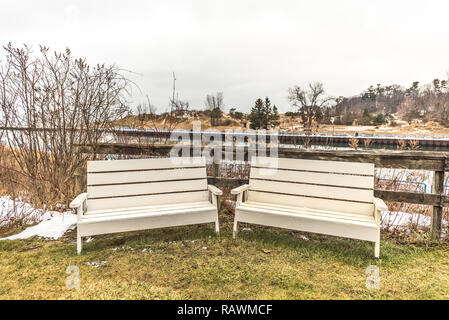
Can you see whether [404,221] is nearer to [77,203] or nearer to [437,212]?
[437,212]

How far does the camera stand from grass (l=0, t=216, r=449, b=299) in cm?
199

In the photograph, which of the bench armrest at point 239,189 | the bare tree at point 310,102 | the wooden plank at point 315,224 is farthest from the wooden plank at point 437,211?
the bare tree at point 310,102

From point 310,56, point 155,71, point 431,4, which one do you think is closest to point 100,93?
point 155,71

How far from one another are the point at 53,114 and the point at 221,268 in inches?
134

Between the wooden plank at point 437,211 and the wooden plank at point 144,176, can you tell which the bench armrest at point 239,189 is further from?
the wooden plank at point 437,211

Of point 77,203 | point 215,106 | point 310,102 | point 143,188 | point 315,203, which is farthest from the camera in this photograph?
point 310,102

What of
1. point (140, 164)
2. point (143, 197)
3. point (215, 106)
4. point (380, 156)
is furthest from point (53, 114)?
point (215, 106)

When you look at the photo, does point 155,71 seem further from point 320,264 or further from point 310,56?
point 310,56

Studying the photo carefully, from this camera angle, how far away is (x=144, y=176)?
3143 mm

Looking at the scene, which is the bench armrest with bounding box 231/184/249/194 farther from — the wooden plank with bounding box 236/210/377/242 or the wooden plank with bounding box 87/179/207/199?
the wooden plank with bounding box 87/179/207/199

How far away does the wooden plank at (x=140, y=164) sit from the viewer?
117 inches
